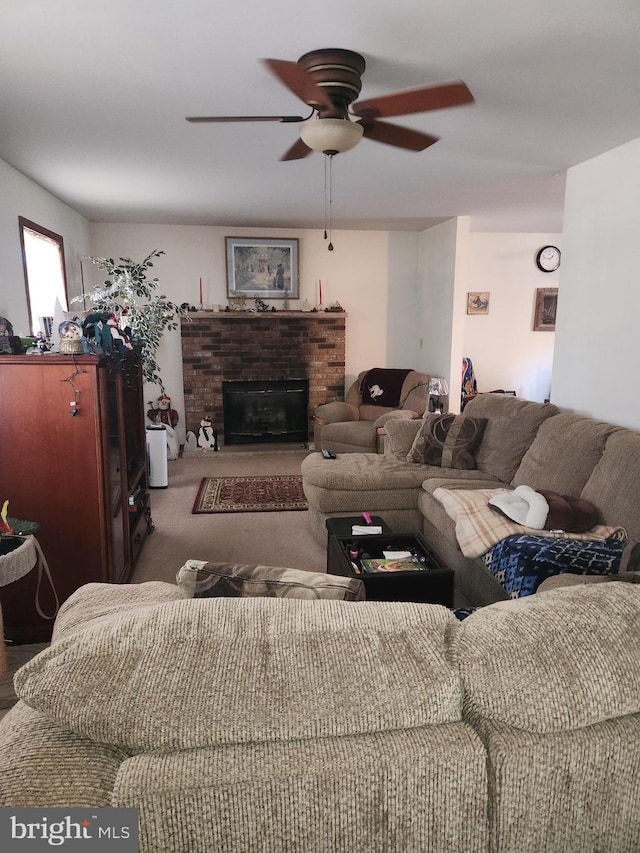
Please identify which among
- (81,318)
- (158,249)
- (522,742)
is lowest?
(522,742)

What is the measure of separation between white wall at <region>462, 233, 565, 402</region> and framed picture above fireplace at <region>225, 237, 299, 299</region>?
2.10 m

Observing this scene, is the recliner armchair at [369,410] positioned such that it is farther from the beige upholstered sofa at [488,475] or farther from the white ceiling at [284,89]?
the white ceiling at [284,89]

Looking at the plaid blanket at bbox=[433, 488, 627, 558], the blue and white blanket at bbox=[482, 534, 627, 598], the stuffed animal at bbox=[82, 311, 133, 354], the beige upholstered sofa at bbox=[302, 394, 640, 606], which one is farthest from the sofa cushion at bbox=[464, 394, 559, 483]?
the stuffed animal at bbox=[82, 311, 133, 354]

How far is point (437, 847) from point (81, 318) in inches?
105

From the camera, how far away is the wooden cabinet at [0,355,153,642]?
2375 millimetres

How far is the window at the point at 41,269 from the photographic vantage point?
150 inches

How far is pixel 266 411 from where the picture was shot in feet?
20.8

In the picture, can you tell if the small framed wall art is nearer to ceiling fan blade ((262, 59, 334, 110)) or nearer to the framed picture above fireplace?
the framed picture above fireplace

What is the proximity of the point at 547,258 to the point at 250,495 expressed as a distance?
4567mm

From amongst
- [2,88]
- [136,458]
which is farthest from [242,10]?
[136,458]

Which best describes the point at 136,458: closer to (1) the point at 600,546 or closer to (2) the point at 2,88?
(2) the point at 2,88

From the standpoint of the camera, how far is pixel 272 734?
2.48ft

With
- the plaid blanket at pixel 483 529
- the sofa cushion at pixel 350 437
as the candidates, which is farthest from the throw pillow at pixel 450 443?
the sofa cushion at pixel 350 437

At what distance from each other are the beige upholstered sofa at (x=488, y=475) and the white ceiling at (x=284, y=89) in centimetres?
157
